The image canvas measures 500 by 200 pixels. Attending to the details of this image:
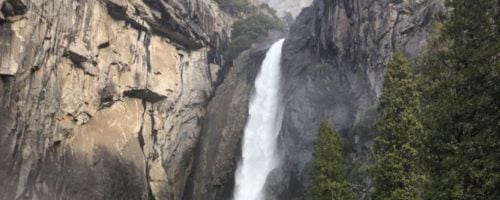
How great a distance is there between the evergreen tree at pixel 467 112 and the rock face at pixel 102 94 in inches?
951

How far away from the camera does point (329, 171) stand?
27359 millimetres

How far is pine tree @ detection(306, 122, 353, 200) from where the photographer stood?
1054 inches

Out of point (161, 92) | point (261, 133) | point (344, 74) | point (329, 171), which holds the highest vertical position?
point (344, 74)

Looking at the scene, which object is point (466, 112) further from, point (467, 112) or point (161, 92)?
point (161, 92)

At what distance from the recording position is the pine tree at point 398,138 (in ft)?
69.1

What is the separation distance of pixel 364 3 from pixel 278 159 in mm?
13488

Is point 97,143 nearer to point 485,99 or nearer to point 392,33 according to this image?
point 392,33

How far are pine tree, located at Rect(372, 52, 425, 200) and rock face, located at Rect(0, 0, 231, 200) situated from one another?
68.6 feet

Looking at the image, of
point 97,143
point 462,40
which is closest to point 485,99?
point 462,40

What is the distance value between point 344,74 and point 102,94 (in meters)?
18.2

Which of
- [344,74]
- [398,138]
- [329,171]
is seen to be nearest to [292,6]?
[344,74]

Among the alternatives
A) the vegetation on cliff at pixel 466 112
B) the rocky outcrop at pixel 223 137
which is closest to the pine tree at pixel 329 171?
the vegetation on cliff at pixel 466 112

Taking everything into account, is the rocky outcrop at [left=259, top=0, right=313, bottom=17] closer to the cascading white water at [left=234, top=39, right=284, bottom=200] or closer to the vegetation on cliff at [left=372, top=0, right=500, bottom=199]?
the cascading white water at [left=234, top=39, right=284, bottom=200]

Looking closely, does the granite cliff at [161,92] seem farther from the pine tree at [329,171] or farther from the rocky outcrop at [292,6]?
the rocky outcrop at [292,6]
